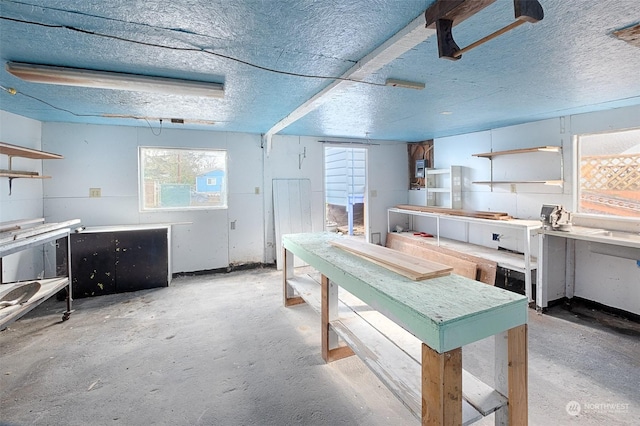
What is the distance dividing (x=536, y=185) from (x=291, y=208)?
142 inches

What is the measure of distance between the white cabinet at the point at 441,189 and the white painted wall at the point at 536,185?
139 millimetres

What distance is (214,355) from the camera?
8.21 ft

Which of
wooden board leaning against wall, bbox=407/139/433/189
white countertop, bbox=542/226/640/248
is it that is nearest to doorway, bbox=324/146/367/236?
wooden board leaning against wall, bbox=407/139/433/189

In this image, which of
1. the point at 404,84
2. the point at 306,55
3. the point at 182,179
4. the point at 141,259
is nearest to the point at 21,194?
the point at 141,259

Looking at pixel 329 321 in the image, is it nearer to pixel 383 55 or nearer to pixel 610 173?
pixel 383 55

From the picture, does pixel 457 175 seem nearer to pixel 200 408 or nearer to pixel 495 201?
pixel 495 201

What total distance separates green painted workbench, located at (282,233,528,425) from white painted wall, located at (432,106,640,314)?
275 centimetres

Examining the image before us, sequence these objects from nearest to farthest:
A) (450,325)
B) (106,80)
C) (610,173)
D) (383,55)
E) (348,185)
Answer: (450,325) < (383,55) < (106,80) < (610,173) < (348,185)

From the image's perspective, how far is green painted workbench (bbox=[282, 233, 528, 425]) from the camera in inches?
47.0

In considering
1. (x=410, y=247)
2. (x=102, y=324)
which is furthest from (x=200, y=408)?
(x=410, y=247)

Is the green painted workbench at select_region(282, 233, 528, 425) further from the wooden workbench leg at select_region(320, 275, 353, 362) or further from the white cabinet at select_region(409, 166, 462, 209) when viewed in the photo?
the white cabinet at select_region(409, 166, 462, 209)

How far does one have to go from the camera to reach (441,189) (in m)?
5.04

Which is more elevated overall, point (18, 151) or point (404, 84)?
point (404, 84)

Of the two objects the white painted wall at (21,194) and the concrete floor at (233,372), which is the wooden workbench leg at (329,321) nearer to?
the concrete floor at (233,372)
